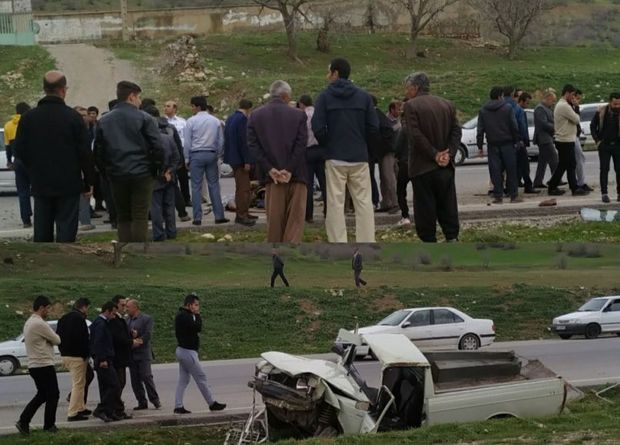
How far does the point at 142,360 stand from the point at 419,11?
3622 centimetres

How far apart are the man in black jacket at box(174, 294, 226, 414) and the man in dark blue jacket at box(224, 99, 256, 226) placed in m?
2.69

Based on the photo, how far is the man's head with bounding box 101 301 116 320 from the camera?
40.4 feet

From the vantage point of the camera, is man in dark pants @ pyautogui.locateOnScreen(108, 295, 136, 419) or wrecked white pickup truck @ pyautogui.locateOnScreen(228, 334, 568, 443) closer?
wrecked white pickup truck @ pyautogui.locateOnScreen(228, 334, 568, 443)

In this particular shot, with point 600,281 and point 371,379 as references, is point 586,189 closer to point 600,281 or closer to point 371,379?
point 600,281

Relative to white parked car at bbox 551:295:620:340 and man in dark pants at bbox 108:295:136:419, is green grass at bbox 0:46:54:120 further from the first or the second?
white parked car at bbox 551:295:620:340

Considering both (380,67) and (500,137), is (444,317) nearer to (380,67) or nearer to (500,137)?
(500,137)

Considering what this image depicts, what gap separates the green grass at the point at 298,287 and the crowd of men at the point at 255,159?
40 cm

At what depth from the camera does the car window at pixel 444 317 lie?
13139mm

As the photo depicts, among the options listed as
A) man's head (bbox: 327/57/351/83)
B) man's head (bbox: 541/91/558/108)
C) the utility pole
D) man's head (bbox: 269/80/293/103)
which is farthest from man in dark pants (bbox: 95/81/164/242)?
the utility pole

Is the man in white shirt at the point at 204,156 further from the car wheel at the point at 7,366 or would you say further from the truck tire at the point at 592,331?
the truck tire at the point at 592,331

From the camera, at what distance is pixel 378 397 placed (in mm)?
11172

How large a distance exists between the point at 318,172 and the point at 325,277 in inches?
91.6

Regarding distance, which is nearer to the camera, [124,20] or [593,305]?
[593,305]

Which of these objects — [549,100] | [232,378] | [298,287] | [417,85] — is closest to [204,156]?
[298,287]
